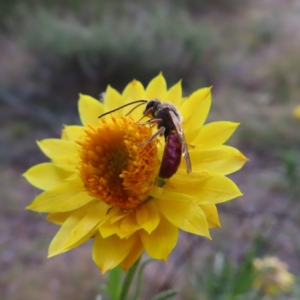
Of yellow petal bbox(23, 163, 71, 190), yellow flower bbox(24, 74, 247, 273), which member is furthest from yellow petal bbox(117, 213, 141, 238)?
yellow petal bbox(23, 163, 71, 190)

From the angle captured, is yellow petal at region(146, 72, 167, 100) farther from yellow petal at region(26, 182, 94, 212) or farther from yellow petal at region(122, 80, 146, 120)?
yellow petal at region(26, 182, 94, 212)

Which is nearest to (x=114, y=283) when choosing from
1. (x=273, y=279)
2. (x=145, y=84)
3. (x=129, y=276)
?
(x=129, y=276)

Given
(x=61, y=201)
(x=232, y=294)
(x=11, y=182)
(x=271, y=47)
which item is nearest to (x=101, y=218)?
(x=61, y=201)

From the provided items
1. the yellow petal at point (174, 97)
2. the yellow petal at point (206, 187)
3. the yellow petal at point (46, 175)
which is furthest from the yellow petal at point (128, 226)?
the yellow petal at point (174, 97)

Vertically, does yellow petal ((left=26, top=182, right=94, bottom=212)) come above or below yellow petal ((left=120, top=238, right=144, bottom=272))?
above

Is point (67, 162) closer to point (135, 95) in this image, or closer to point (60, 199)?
point (60, 199)

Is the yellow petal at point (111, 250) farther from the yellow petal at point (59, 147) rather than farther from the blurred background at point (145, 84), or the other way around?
the blurred background at point (145, 84)
